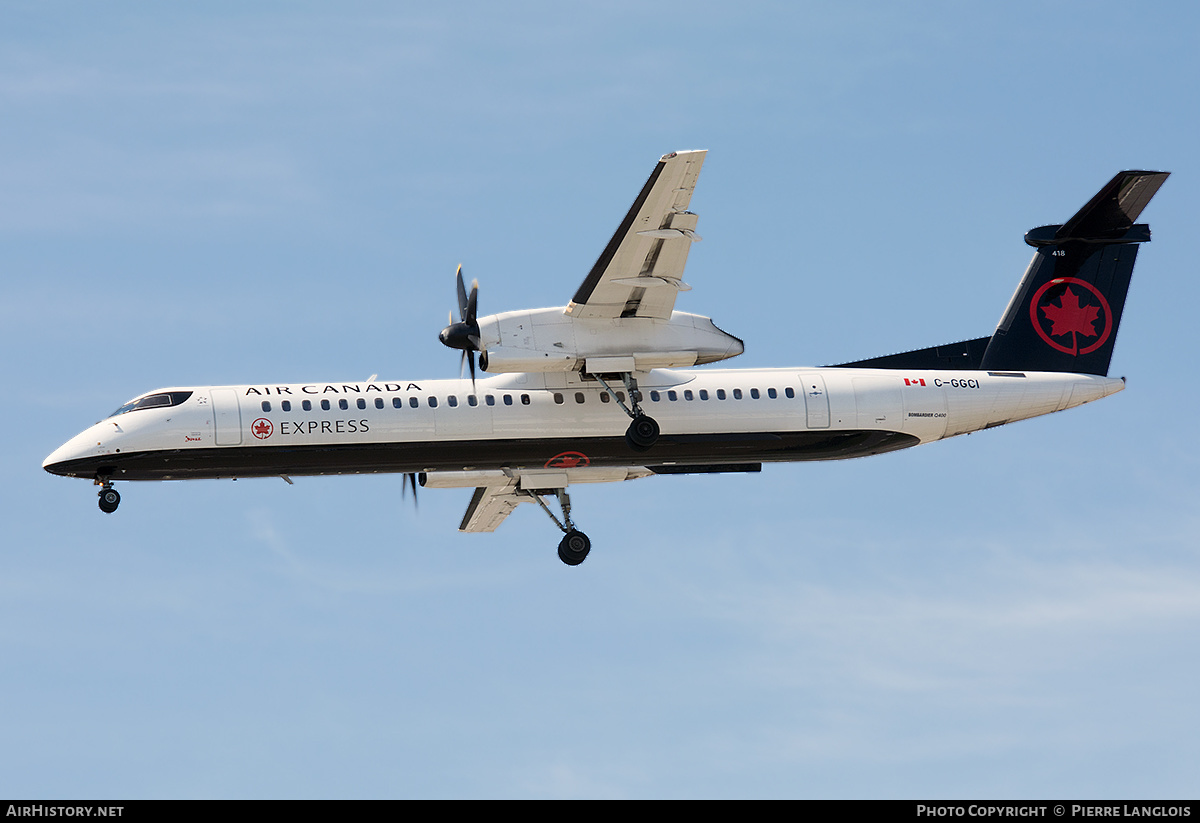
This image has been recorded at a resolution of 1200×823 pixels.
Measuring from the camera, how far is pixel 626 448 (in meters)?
29.6

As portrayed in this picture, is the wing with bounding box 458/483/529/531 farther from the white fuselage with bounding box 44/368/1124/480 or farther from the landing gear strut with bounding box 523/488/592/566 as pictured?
the white fuselage with bounding box 44/368/1124/480

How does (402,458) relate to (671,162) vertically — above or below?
A: below

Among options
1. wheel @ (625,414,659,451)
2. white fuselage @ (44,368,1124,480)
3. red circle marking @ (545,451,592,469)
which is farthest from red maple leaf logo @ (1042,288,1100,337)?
red circle marking @ (545,451,592,469)

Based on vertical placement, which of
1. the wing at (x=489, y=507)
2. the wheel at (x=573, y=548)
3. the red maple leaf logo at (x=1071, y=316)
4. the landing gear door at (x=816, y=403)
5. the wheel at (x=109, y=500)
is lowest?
the wheel at (x=573, y=548)

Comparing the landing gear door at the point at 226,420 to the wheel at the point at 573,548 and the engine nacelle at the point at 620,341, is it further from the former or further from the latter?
the wheel at the point at 573,548

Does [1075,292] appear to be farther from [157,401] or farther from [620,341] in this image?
[157,401]

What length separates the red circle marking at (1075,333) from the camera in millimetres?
32094

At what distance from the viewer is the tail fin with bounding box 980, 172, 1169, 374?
105ft

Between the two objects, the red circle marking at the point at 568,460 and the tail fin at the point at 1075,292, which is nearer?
the red circle marking at the point at 568,460

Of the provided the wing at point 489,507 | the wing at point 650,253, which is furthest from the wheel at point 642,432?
the wing at point 489,507

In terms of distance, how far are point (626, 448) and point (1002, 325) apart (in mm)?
9559

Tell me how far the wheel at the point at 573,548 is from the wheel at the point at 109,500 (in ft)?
31.4
